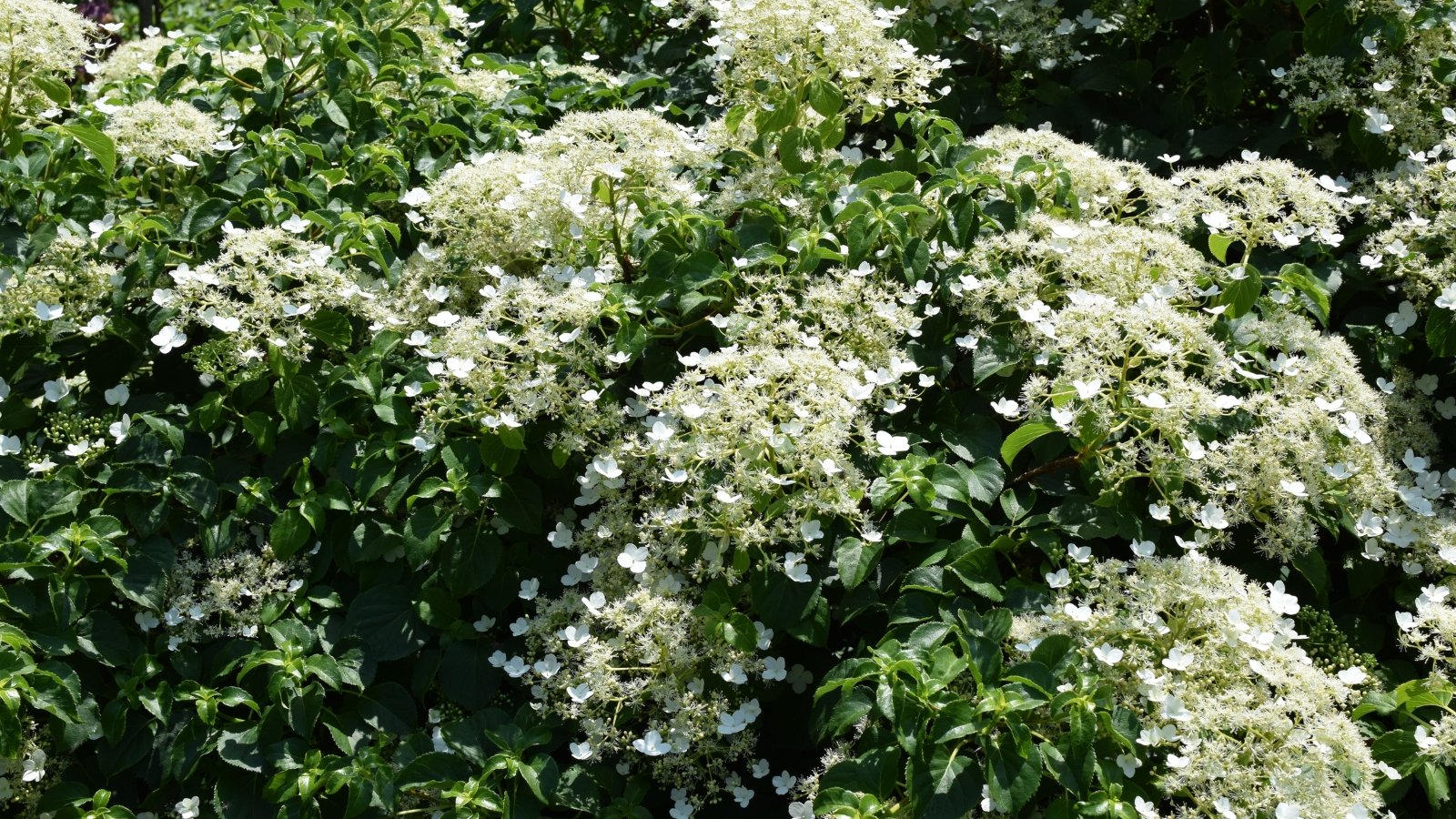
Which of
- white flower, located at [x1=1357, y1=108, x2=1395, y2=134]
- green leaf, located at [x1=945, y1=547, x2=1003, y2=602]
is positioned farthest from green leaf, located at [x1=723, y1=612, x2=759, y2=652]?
white flower, located at [x1=1357, y1=108, x2=1395, y2=134]

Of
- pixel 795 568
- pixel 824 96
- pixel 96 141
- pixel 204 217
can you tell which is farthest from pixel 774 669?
pixel 96 141

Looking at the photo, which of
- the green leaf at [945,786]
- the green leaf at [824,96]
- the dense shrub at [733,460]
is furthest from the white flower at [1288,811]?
the green leaf at [824,96]

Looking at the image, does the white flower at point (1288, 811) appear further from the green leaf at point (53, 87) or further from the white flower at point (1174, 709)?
the green leaf at point (53, 87)

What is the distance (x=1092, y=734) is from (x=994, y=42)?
259cm

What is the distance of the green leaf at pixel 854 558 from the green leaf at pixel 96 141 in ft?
7.26

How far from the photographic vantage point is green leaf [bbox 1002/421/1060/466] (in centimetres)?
286

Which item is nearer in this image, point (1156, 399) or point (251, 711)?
point (1156, 399)

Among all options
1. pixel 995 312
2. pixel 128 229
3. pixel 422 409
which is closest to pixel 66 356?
pixel 128 229

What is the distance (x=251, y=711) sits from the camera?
3.01 m

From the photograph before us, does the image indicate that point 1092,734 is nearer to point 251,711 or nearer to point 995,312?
point 995,312

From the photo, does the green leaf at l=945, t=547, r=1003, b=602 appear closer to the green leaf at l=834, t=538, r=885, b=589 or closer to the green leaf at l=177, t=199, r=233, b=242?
the green leaf at l=834, t=538, r=885, b=589

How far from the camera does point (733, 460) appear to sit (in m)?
2.83

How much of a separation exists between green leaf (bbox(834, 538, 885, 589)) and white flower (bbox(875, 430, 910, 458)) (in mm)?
208

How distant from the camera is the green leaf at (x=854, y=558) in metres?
2.77
